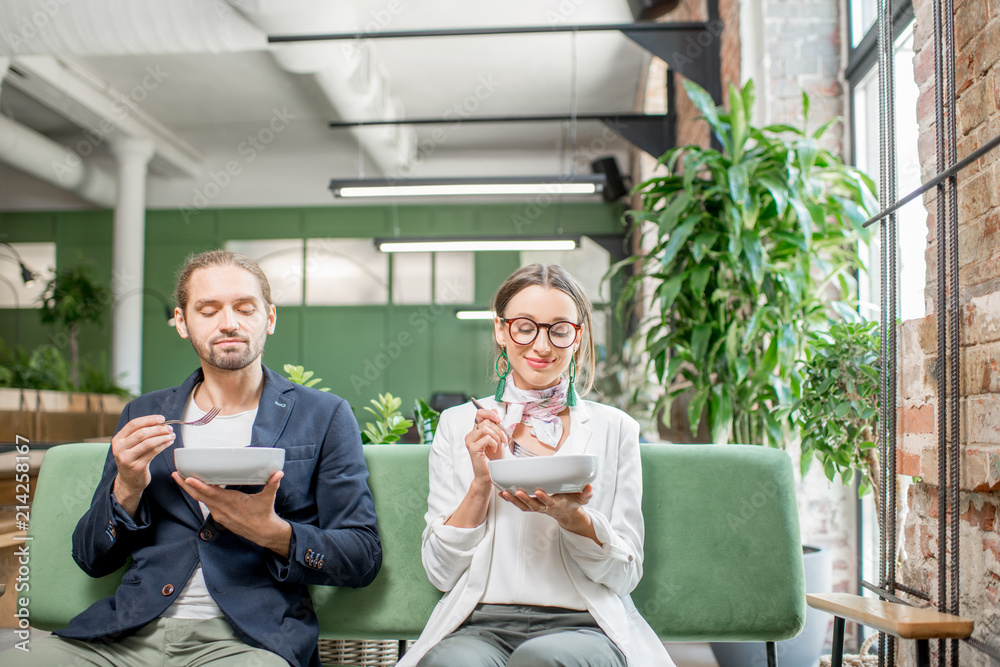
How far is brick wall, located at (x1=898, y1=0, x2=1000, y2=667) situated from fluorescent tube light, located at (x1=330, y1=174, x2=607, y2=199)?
2981mm

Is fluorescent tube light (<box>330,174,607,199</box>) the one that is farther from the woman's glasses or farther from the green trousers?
the green trousers

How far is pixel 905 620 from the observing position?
116 cm

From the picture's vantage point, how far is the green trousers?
4.39 ft

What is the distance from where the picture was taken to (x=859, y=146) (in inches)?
114

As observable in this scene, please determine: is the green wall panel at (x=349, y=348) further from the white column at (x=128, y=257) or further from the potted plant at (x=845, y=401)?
the potted plant at (x=845, y=401)

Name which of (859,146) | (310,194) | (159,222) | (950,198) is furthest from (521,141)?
(950,198)

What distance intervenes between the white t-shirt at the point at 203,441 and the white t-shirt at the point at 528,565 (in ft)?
1.72

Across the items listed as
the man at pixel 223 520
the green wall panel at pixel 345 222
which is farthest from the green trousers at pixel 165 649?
the green wall panel at pixel 345 222

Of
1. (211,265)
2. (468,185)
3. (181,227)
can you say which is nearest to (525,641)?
(211,265)

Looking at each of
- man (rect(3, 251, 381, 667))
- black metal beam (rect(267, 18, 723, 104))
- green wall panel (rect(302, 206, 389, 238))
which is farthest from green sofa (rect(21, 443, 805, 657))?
green wall panel (rect(302, 206, 389, 238))

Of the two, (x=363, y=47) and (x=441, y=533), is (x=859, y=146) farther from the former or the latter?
(x=363, y=47)

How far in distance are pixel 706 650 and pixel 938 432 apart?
1.77 m

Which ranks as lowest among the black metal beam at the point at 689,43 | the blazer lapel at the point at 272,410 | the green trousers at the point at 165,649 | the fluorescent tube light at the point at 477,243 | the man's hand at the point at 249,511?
the green trousers at the point at 165,649

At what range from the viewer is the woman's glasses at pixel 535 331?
1480mm
